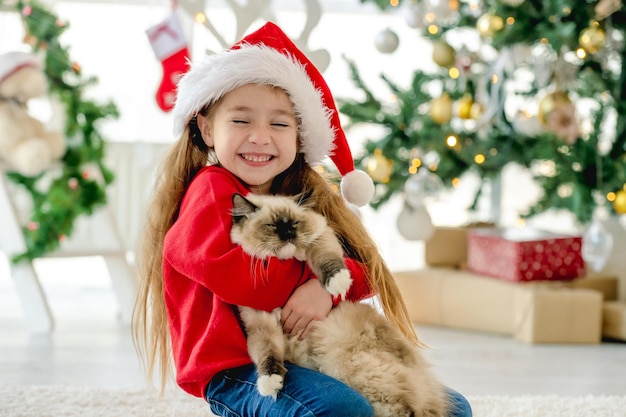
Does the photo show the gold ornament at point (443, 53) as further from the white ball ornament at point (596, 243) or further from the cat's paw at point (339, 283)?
the cat's paw at point (339, 283)

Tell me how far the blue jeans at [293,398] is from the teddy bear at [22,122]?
1.57m

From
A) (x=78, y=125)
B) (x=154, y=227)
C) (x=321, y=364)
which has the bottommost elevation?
(x=321, y=364)

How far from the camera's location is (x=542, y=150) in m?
3.08

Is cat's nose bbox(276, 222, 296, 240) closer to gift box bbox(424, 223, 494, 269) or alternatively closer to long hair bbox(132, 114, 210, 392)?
long hair bbox(132, 114, 210, 392)

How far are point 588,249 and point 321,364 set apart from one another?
1719 millimetres

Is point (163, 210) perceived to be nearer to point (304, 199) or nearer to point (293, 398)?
point (304, 199)

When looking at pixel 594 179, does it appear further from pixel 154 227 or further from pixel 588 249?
pixel 154 227

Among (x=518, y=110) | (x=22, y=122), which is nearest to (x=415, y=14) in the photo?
(x=518, y=110)

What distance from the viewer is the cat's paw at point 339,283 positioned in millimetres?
1434

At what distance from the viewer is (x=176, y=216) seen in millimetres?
1742

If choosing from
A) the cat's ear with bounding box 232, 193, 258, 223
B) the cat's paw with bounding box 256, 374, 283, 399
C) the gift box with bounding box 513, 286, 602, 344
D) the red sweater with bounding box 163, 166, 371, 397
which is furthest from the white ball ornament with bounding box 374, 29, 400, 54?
the cat's paw with bounding box 256, 374, 283, 399

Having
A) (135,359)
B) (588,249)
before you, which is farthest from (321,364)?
(588,249)

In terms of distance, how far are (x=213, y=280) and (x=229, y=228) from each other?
0.33 feet

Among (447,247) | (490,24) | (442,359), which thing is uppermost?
(490,24)
